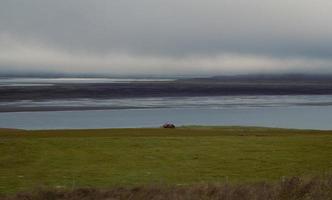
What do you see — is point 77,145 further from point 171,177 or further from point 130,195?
point 130,195

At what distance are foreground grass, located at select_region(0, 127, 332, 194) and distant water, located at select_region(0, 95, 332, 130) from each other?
37.6 meters

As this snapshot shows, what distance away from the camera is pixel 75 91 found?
11988 cm

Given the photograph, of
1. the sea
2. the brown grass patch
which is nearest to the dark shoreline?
the sea

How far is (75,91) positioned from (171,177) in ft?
328

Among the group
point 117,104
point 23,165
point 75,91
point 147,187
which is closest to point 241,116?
point 117,104

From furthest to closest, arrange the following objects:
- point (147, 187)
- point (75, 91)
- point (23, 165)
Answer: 1. point (75, 91)
2. point (23, 165)
3. point (147, 187)

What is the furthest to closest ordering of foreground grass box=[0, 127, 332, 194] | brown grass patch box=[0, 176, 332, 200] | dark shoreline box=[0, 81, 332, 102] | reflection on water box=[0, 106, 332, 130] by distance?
dark shoreline box=[0, 81, 332, 102], reflection on water box=[0, 106, 332, 130], foreground grass box=[0, 127, 332, 194], brown grass patch box=[0, 176, 332, 200]

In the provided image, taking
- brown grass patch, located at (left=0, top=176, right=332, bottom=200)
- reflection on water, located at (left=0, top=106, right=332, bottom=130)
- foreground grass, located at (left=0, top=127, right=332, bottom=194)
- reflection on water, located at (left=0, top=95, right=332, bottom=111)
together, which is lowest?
reflection on water, located at (left=0, top=106, right=332, bottom=130)

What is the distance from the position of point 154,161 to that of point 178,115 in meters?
61.3

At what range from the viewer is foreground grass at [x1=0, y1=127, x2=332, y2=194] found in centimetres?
2102

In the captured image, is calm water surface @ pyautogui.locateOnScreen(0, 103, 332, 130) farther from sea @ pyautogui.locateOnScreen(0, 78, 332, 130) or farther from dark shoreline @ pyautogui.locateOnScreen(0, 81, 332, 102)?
dark shoreline @ pyautogui.locateOnScreen(0, 81, 332, 102)

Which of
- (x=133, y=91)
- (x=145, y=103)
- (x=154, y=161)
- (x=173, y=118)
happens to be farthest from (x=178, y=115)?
(x=154, y=161)

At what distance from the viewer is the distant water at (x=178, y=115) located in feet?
249

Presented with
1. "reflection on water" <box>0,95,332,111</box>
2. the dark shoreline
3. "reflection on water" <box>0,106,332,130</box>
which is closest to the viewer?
"reflection on water" <box>0,106,332,130</box>
